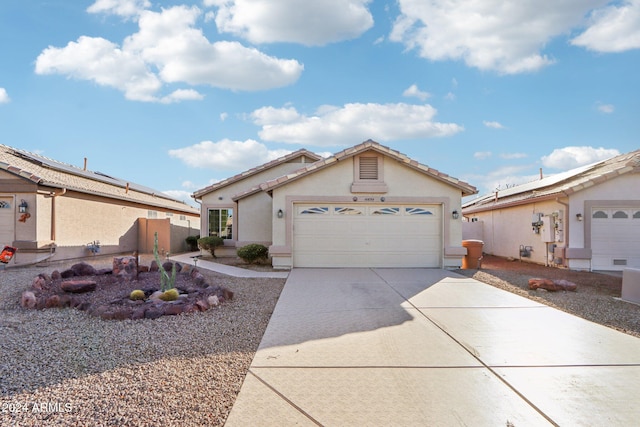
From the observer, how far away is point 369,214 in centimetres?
1270

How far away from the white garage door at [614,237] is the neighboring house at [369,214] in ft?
15.4

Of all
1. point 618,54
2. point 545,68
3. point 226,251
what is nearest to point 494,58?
point 545,68

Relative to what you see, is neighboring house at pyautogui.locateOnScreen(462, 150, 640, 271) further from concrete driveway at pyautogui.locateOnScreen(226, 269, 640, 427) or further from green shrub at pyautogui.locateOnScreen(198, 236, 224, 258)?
green shrub at pyautogui.locateOnScreen(198, 236, 224, 258)

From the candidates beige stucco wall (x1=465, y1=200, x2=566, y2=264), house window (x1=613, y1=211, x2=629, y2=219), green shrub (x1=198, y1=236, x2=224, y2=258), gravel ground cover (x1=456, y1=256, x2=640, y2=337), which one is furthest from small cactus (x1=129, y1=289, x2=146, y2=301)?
house window (x1=613, y1=211, x2=629, y2=219)

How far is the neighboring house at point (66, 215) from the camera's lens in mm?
12969

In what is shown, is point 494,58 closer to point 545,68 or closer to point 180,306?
point 545,68

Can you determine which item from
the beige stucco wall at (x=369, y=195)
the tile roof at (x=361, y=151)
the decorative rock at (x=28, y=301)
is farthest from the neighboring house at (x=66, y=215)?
the beige stucco wall at (x=369, y=195)

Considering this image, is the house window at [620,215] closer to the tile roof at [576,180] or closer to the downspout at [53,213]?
the tile roof at [576,180]

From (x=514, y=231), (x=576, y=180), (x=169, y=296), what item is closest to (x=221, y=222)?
(x=169, y=296)

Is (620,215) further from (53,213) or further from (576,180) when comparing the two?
(53,213)

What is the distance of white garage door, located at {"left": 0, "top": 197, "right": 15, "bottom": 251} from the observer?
1311 centimetres

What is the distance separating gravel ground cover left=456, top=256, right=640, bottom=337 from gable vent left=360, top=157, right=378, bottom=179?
4.25 meters

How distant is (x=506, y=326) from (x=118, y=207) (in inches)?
701

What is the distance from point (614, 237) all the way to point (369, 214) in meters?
8.72
